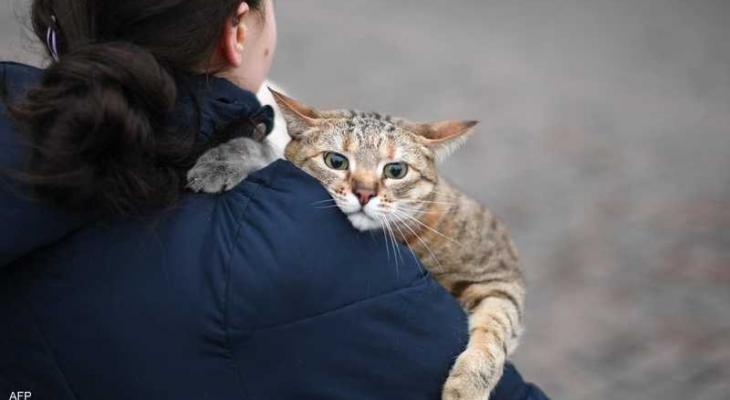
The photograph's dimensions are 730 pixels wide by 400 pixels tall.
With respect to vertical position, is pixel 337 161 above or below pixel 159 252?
above

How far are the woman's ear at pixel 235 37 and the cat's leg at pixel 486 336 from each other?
33.5 inches

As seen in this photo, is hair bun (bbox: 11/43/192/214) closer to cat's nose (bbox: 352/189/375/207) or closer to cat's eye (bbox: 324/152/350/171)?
cat's nose (bbox: 352/189/375/207)

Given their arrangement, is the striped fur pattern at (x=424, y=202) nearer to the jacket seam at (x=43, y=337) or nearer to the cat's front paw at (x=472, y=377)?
the cat's front paw at (x=472, y=377)

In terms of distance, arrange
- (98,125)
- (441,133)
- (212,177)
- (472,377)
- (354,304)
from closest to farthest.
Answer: (98,125) → (354,304) → (212,177) → (472,377) → (441,133)

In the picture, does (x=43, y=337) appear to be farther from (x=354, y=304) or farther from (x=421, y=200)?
(x=421, y=200)

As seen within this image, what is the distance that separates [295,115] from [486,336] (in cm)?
85

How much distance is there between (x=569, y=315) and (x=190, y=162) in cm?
408

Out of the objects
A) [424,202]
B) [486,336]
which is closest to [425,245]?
[424,202]

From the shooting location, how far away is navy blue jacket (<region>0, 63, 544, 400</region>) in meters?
1.71

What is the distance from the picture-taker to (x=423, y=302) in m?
1.92

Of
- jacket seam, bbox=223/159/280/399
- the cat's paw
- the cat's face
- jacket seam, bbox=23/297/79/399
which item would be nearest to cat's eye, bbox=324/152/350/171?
the cat's face

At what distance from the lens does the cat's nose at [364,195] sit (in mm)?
2396

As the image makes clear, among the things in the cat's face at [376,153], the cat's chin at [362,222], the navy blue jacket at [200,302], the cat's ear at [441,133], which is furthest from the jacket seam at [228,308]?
the cat's ear at [441,133]

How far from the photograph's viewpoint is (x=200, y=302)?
1.71 meters
